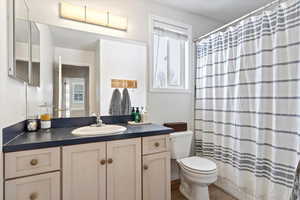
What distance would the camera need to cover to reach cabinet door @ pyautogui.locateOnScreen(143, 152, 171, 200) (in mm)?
1410

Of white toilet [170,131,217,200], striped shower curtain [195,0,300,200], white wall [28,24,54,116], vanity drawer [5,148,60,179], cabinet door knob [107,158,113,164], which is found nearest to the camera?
vanity drawer [5,148,60,179]

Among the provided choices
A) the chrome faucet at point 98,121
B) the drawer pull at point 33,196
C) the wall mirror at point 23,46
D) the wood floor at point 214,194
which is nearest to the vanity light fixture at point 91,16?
the wall mirror at point 23,46

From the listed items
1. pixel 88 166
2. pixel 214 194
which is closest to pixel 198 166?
pixel 214 194

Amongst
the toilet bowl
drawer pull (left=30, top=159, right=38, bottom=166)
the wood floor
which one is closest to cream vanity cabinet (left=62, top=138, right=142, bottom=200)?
drawer pull (left=30, top=159, right=38, bottom=166)

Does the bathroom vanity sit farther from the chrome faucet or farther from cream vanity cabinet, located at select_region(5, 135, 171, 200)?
the chrome faucet

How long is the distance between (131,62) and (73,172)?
133 cm

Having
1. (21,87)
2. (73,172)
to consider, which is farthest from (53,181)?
(21,87)

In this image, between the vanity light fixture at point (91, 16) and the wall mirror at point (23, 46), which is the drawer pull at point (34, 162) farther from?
the vanity light fixture at point (91, 16)

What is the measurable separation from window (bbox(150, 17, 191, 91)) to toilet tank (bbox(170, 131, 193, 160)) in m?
0.66

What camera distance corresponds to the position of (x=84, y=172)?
117 cm

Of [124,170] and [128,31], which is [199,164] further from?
[128,31]

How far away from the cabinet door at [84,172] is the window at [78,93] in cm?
66

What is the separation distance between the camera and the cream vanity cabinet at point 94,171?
0.98 meters

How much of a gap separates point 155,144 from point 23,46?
4.42ft
